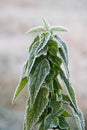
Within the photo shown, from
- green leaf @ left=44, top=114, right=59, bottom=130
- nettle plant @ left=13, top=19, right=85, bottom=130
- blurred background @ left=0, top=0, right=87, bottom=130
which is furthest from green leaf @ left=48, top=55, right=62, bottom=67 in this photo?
blurred background @ left=0, top=0, right=87, bottom=130

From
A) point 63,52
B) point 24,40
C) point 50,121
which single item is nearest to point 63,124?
point 50,121

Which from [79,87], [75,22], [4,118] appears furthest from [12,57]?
[4,118]

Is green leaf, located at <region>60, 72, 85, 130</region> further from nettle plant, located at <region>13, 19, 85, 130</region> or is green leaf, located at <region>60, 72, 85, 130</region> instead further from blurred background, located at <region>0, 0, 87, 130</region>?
blurred background, located at <region>0, 0, 87, 130</region>

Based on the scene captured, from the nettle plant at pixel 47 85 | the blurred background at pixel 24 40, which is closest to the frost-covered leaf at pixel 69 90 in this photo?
the nettle plant at pixel 47 85

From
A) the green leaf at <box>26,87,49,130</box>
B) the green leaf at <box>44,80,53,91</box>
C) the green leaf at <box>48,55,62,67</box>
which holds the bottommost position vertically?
the green leaf at <box>26,87,49,130</box>

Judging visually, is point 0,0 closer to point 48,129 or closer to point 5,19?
point 5,19

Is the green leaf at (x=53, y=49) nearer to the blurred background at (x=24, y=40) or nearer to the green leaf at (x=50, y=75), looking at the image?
the green leaf at (x=50, y=75)

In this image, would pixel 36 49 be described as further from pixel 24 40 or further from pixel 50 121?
pixel 24 40

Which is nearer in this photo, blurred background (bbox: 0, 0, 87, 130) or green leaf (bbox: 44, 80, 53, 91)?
green leaf (bbox: 44, 80, 53, 91)
